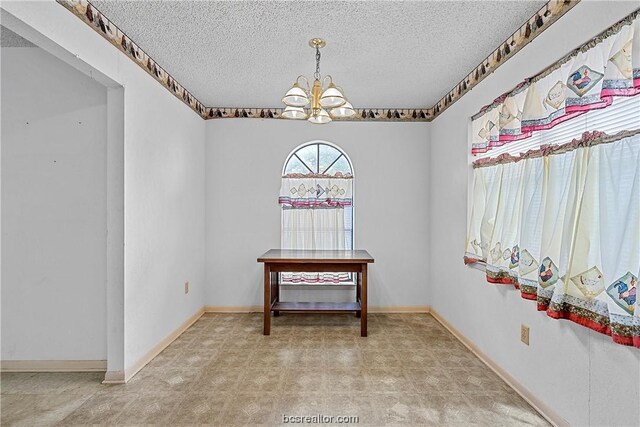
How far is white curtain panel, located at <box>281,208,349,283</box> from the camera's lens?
4758 mm

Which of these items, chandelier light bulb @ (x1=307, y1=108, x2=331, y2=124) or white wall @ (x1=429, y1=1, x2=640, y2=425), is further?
chandelier light bulb @ (x1=307, y1=108, x2=331, y2=124)

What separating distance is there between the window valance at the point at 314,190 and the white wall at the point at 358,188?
0.48 ft

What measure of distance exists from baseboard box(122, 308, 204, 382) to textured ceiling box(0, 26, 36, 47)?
2.49 meters

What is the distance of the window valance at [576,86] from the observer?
5.40 ft

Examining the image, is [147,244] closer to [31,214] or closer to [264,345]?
[31,214]

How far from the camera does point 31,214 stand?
9.45ft

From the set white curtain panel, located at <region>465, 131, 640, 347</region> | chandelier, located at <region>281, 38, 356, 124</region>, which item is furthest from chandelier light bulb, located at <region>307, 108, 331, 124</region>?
white curtain panel, located at <region>465, 131, 640, 347</region>

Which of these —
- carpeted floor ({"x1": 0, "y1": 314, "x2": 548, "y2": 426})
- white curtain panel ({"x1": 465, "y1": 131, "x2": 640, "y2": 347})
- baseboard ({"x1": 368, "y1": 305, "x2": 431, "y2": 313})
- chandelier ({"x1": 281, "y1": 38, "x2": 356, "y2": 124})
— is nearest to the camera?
white curtain panel ({"x1": 465, "y1": 131, "x2": 640, "y2": 347})

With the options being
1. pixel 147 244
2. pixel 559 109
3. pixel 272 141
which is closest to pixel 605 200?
pixel 559 109

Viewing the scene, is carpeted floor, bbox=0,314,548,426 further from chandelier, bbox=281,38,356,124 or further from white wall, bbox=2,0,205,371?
chandelier, bbox=281,38,356,124

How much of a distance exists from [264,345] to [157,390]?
107 centimetres

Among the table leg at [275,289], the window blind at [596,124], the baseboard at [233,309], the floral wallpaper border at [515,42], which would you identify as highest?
the floral wallpaper border at [515,42]

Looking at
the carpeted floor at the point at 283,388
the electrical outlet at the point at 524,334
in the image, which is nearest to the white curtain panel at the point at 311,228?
the carpeted floor at the point at 283,388

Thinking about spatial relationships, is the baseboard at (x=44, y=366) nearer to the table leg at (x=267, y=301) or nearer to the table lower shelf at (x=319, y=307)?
the table leg at (x=267, y=301)
